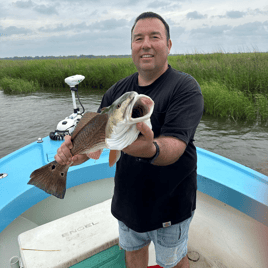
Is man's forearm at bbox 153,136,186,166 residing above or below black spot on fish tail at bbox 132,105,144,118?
below

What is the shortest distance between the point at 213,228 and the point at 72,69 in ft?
60.7

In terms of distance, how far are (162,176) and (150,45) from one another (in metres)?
0.97

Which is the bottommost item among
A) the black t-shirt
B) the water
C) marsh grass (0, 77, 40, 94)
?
the water

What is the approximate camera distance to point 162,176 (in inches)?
63.3

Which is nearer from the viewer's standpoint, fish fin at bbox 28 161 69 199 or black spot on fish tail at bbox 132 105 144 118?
black spot on fish tail at bbox 132 105 144 118

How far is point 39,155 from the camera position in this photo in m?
3.65

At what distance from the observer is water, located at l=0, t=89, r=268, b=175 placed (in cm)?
735

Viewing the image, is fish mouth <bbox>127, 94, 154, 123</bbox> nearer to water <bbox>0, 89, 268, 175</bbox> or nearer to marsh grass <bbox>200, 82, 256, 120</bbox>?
water <bbox>0, 89, 268, 175</bbox>

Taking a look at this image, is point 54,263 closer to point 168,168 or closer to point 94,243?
point 94,243

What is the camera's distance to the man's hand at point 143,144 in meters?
1.08

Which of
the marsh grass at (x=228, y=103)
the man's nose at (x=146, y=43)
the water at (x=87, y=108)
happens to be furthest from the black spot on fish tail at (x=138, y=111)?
the marsh grass at (x=228, y=103)

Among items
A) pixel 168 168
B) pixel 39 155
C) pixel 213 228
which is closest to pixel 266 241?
pixel 213 228

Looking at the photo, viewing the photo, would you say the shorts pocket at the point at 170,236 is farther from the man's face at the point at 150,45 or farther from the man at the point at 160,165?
the man's face at the point at 150,45

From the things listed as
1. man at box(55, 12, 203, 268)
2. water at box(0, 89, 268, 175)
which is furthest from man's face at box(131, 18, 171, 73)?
water at box(0, 89, 268, 175)
